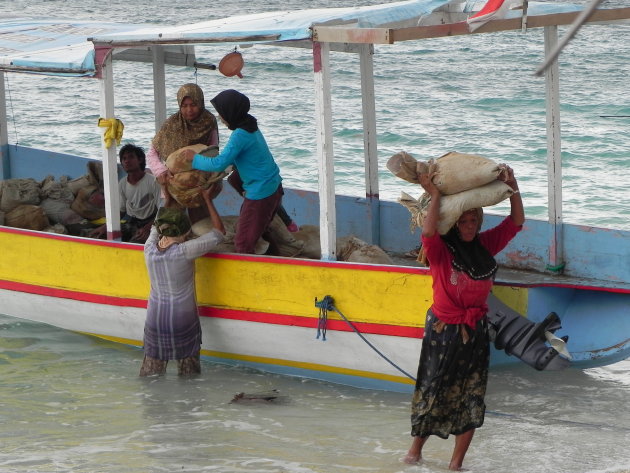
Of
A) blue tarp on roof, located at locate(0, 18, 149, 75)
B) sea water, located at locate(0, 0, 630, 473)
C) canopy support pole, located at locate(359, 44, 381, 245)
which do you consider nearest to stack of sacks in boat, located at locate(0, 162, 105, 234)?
sea water, located at locate(0, 0, 630, 473)

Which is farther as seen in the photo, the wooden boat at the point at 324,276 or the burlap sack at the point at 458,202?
the wooden boat at the point at 324,276

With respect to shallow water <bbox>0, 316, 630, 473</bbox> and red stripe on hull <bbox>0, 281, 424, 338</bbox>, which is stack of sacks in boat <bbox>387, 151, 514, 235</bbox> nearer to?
red stripe on hull <bbox>0, 281, 424, 338</bbox>

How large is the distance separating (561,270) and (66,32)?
396 cm

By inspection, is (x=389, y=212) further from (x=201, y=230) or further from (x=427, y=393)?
(x=427, y=393)

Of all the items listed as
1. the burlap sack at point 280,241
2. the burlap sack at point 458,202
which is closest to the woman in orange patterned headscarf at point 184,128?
the burlap sack at point 280,241

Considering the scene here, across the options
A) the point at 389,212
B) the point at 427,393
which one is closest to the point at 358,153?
the point at 389,212

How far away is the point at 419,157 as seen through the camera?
17.6 metres

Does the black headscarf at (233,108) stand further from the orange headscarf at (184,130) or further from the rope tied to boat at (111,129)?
the rope tied to boat at (111,129)

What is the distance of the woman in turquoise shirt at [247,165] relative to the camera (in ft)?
20.4

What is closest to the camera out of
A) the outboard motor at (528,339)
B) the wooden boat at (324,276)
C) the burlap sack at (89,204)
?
the outboard motor at (528,339)

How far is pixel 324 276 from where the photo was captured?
622cm

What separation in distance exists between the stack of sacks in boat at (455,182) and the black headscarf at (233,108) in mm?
1522

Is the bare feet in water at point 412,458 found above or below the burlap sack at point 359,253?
below

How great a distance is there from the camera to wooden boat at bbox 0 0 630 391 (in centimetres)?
602
